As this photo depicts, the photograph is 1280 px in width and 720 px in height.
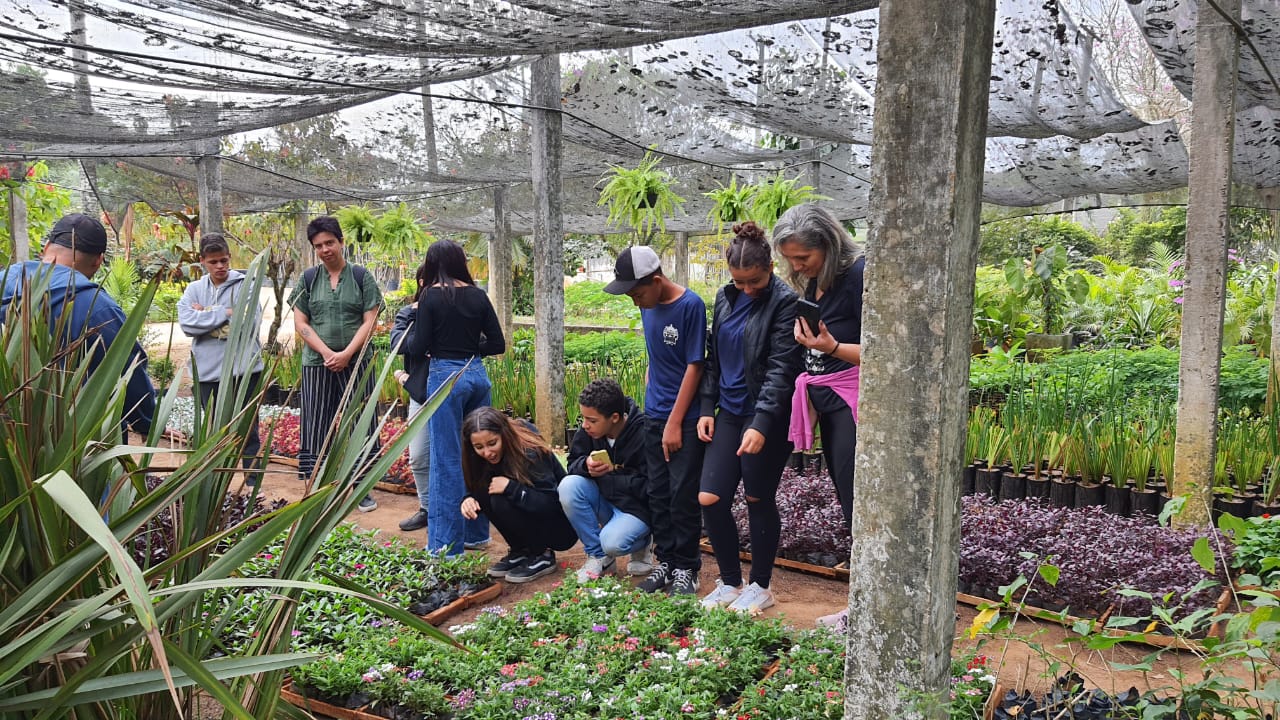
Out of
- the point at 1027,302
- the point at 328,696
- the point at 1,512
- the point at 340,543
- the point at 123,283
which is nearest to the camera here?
the point at 1,512

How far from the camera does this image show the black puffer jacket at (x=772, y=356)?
3105 millimetres

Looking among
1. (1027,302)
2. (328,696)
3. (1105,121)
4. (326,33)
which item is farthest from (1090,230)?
(328,696)

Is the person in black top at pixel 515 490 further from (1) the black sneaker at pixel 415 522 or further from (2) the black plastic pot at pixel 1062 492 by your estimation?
(2) the black plastic pot at pixel 1062 492

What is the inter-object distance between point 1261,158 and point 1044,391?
2304 millimetres

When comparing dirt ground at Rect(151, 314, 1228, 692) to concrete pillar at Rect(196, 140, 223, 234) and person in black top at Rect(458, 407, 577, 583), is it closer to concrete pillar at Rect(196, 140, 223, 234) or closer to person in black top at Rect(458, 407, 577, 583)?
person in black top at Rect(458, 407, 577, 583)

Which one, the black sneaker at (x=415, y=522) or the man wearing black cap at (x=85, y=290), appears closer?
the man wearing black cap at (x=85, y=290)

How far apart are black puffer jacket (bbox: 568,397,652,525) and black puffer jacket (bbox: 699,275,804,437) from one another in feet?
2.28

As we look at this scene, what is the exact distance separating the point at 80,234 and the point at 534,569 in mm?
2112

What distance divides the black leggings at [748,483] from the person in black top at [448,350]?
1.21 metres

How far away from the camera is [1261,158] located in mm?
6219

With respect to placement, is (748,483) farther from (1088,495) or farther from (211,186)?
(211,186)

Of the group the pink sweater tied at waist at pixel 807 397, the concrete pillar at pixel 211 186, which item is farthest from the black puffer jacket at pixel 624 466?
the concrete pillar at pixel 211 186

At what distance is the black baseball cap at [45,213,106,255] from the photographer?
2.83 meters

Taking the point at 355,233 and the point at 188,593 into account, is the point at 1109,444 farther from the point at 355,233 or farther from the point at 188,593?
the point at 355,233
